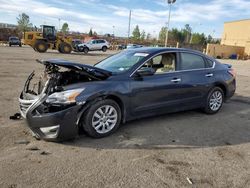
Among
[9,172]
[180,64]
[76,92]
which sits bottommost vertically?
[9,172]

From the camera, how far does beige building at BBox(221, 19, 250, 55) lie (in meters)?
58.4

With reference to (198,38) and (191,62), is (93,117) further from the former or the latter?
(198,38)

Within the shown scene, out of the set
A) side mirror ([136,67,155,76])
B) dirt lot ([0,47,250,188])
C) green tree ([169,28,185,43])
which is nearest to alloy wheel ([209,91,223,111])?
dirt lot ([0,47,250,188])

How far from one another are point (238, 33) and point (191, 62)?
62.9 m

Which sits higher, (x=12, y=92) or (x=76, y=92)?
(x=76, y=92)

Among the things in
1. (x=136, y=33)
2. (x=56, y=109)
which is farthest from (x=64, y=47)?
(x=136, y=33)

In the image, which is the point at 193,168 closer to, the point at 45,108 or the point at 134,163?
the point at 134,163

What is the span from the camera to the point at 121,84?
4.63 meters

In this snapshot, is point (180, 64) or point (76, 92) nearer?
point (76, 92)

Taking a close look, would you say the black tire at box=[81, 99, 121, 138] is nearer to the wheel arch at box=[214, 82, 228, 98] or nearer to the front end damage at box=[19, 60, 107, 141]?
the front end damage at box=[19, 60, 107, 141]

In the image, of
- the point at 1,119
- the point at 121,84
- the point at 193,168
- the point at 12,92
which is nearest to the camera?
the point at 193,168

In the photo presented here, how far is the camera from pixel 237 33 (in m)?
62.5

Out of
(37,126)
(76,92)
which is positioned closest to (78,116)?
(76,92)

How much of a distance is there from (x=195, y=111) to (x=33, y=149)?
400 cm
